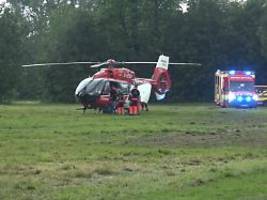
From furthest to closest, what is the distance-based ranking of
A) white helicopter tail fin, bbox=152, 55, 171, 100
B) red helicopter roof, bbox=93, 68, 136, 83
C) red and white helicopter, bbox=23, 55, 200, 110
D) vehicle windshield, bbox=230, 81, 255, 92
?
vehicle windshield, bbox=230, 81, 255, 92, white helicopter tail fin, bbox=152, 55, 171, 100, red helicopter roof, bbox=93, 68, 136, 83, red and white helicopter, bbox=23, 55, 200, 110

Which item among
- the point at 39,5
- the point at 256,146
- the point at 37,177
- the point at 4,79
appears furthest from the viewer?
the point at 39,5

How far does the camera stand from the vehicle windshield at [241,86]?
52.6 metres

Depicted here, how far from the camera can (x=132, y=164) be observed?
14.3m

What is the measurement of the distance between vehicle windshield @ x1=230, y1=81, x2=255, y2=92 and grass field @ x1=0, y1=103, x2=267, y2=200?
93.1 ft

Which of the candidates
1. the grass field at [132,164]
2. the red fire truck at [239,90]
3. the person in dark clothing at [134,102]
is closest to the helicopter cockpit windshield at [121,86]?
the person in dark clothing at [134,102]

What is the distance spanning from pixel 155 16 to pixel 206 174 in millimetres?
64447

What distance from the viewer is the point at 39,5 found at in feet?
374

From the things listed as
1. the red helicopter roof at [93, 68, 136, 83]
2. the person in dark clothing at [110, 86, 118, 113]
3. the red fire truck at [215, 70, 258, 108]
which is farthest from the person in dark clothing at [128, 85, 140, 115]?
the red fire truck at [215, 70, 258, 108]

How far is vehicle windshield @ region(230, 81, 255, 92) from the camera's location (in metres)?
52.6

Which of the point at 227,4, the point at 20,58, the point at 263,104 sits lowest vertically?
the point at 263,104

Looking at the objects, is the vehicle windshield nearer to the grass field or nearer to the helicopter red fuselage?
the helicopter red fuselage

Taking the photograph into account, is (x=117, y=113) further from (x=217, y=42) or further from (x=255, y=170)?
(x=217, y=42)

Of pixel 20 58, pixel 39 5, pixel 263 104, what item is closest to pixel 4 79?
pixel 20 58

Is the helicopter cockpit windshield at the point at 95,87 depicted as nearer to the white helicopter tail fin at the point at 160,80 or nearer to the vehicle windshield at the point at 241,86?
the white helicopter tail fin at the point at 160,80
